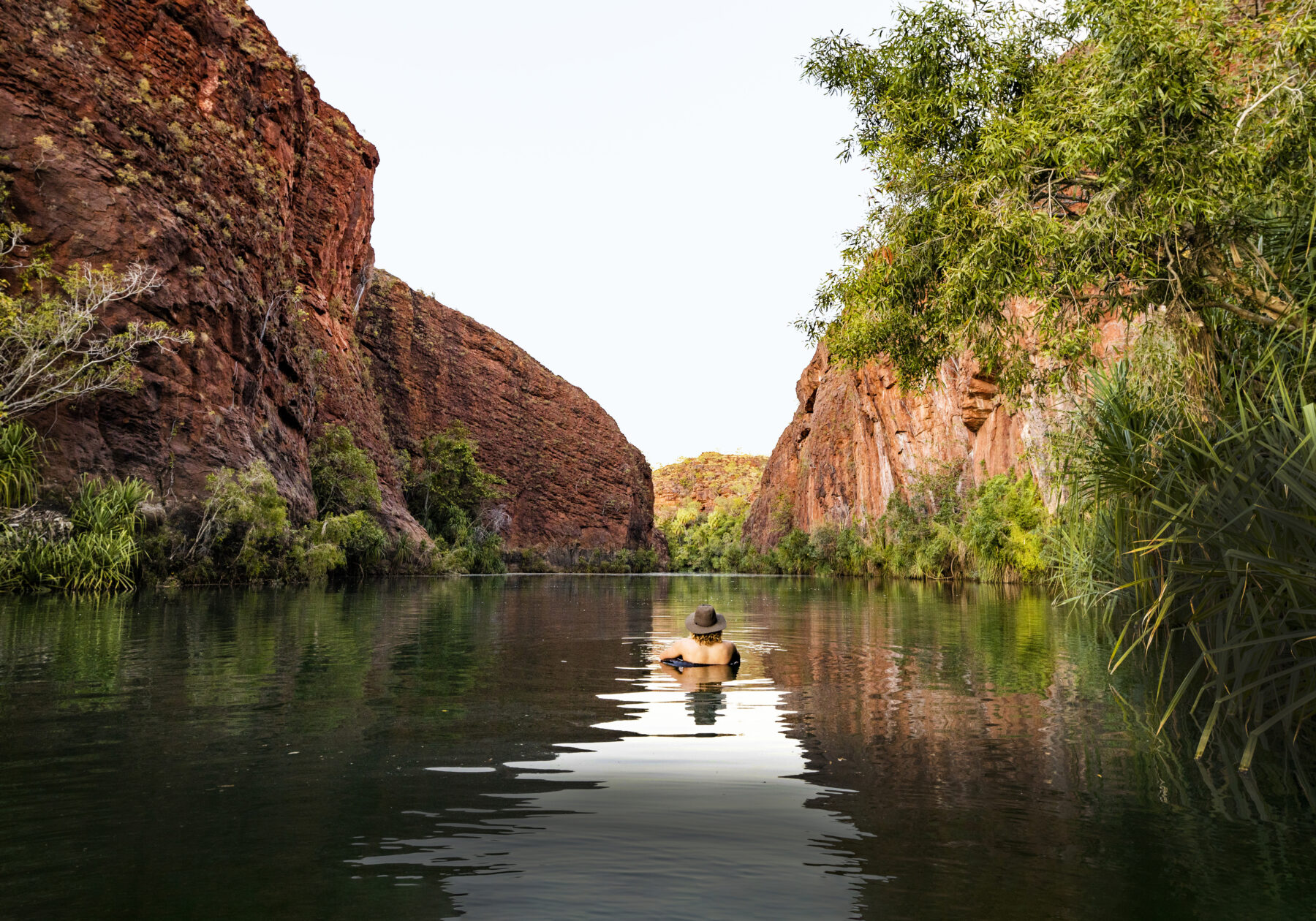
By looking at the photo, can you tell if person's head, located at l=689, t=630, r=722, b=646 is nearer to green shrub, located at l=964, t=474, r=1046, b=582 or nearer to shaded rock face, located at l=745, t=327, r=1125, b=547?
shaded rock face, located at l=745, t=327, r=1125, b=547

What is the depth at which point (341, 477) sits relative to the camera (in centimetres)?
5194

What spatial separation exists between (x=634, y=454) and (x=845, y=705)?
133 meters

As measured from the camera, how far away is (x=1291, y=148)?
8.41 metres

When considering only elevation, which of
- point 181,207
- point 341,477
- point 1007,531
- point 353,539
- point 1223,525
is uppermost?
point 181,207

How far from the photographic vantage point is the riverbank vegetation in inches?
259

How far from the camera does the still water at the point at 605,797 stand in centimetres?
362

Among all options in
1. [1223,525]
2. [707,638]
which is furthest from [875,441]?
[1223,525]

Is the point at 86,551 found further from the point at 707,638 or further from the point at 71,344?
the point at 707,638

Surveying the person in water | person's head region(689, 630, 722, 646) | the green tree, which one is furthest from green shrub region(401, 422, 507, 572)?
person's head region(689, 630, 722, 646)

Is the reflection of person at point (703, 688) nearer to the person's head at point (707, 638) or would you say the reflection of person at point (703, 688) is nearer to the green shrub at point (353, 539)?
the person's head at point (707, 638)

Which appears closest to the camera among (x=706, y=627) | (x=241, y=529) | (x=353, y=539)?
(x=706, y=627)

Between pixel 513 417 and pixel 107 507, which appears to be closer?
pixel 107 507

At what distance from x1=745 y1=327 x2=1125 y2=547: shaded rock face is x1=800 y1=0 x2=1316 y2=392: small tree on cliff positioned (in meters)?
19.0

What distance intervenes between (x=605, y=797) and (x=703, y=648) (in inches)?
238
